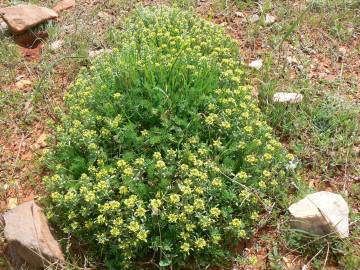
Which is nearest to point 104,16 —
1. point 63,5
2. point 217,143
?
point 63,5

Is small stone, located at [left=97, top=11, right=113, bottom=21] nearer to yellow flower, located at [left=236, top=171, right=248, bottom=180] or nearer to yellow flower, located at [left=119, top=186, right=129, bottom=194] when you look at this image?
yellow flower, located at [left=119, top=186, right=129, bottom=194]

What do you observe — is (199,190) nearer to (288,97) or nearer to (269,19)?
(288,97)

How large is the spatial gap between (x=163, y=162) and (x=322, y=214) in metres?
1.27

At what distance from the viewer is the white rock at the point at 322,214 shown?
3410 millimetres

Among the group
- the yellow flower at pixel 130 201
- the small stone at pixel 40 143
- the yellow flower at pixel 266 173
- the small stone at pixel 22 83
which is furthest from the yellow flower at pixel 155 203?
the small stone at pixel 22 83

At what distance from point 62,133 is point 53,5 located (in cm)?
291

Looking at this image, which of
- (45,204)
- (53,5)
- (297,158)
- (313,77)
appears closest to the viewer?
(45,204)

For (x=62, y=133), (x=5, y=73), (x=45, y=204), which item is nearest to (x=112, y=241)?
(x=45, y=204)

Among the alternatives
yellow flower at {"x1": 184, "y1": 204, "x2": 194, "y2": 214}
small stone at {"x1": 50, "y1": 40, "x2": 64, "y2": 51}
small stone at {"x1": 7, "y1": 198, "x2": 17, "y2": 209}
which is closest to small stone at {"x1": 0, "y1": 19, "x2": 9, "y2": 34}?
small stone at {"x1": 50, "y1": 40, "x2": 64, "y2": 51}

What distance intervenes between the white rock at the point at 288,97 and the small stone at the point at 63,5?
10.5 feet

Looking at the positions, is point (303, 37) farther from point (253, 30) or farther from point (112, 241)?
point (112, 241)

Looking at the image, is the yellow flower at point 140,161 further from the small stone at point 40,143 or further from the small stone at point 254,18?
the small stone at point 254,18

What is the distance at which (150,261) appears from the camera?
3.31 metres

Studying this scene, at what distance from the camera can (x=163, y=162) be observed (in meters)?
3.34
